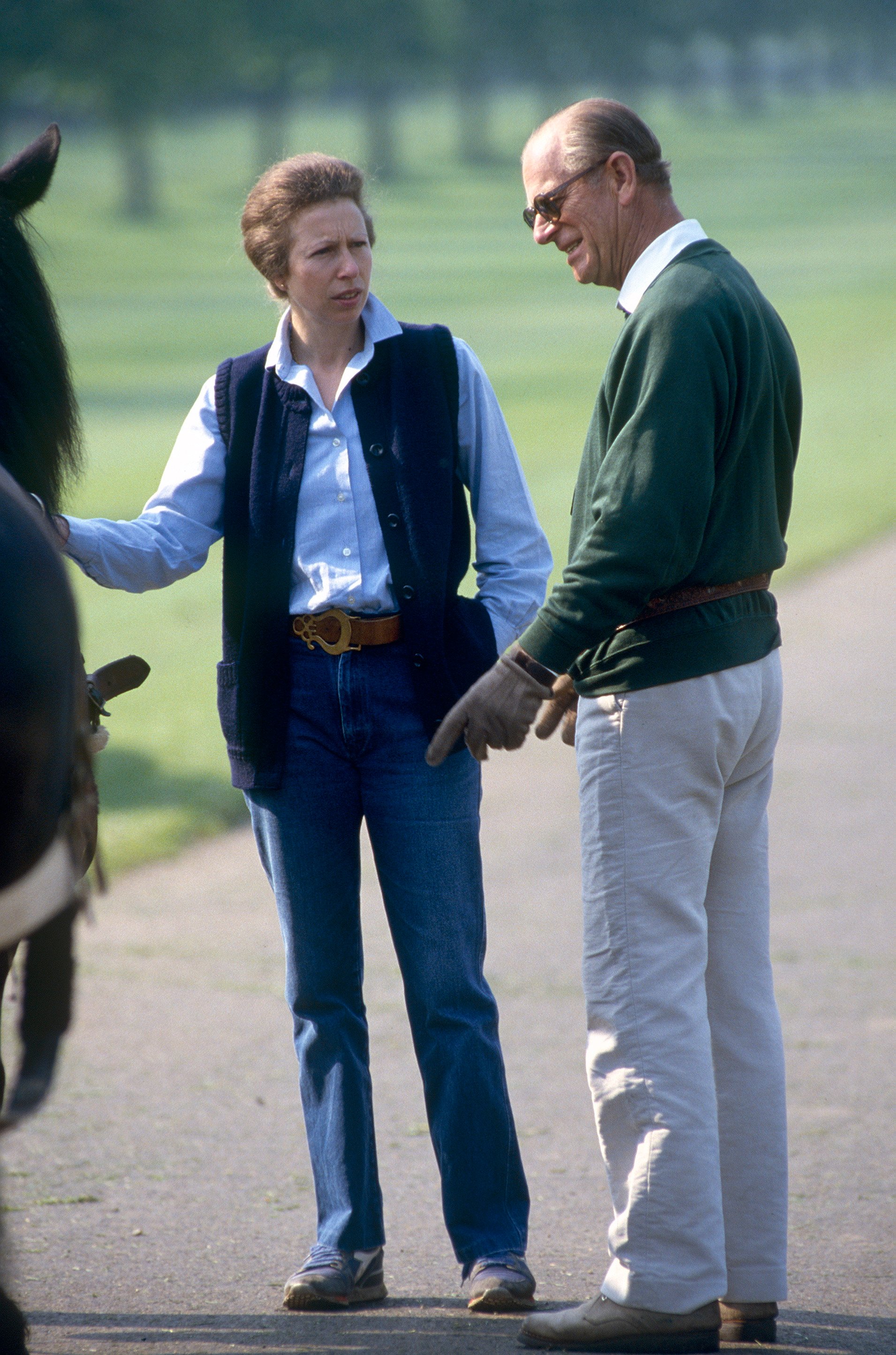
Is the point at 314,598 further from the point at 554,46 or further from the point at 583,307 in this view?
the point at 554,46

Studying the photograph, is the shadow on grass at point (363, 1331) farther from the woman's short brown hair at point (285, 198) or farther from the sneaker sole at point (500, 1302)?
the woman's short brown hair at point (285, 198)

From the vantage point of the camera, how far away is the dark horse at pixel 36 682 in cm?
204

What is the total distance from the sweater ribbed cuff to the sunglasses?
2.24ft

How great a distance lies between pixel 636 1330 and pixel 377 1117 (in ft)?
5.01

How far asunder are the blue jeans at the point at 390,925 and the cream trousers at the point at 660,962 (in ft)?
1.07

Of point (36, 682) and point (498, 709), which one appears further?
point (498, 709)

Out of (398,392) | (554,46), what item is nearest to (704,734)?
(398,392)

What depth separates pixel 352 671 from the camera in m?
2.94

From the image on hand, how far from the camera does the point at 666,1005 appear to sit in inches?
103

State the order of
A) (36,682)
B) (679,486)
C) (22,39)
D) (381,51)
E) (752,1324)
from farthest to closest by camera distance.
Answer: (381,51), (22,39), (752,1324), (679,486), (36,682)

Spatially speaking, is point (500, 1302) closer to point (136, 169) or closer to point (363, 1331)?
point (363, 1331)

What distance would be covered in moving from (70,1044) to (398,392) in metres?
2.51

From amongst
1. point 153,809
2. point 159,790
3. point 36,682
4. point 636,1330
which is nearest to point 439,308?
point 159,790

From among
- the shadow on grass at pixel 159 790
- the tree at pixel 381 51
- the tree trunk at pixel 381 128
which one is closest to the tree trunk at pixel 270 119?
the tree at pixel 381 51
